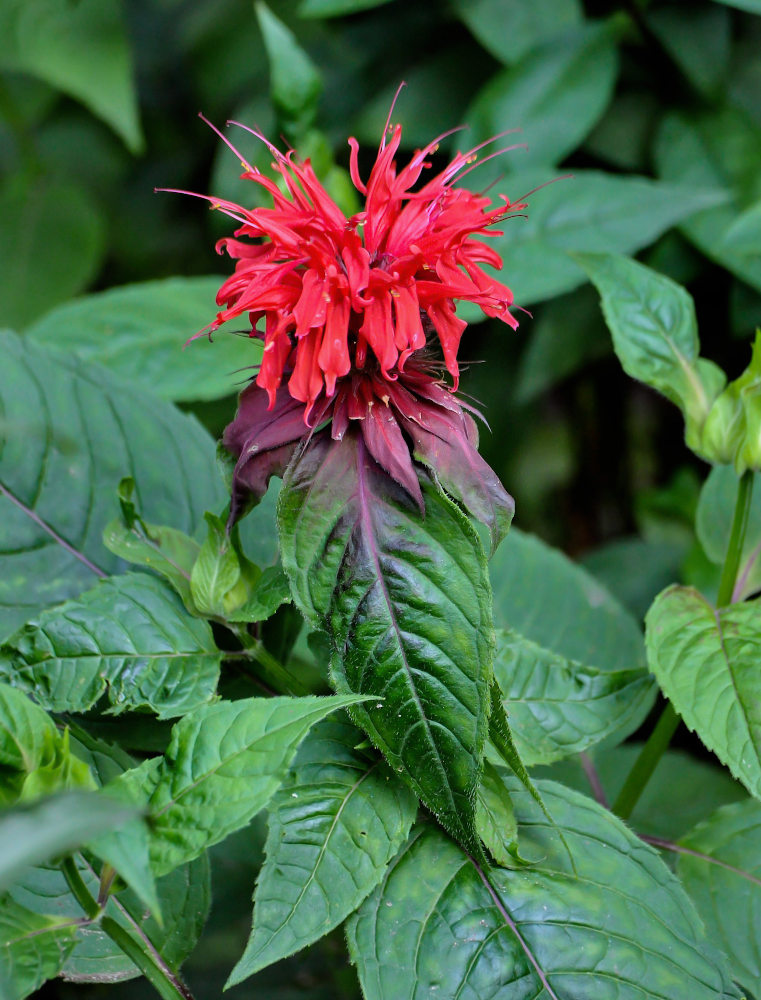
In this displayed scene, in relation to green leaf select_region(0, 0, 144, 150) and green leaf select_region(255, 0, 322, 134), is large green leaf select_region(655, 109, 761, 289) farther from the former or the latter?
green leaf select_region(0, 0, 144, 150)

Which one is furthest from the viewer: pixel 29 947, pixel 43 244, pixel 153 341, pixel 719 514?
pixel 43 244

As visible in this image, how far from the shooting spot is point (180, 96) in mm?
1434

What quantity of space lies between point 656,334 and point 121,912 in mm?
516

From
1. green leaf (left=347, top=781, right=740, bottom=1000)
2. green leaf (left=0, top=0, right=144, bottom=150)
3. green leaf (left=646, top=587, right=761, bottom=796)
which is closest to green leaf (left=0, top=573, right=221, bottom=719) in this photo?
green leaf (left=347, top=781, right=740, bottom=1000)

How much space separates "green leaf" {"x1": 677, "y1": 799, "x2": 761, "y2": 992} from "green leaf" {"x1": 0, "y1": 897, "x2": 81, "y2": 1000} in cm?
41

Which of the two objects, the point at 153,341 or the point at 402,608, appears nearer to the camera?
Result: the point at 402,608

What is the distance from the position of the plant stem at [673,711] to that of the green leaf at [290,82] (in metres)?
0.65

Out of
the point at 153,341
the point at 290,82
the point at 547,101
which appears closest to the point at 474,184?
the point at 547,101

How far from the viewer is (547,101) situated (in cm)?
111

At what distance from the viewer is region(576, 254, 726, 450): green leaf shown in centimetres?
63

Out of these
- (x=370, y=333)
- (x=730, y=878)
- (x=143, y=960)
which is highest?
(x=370, y=333)

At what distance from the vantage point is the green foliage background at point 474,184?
0.99 meters

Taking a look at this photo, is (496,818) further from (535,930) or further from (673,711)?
(673,711)

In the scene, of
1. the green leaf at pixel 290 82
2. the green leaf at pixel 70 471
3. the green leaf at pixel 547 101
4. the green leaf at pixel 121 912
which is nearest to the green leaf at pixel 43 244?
the green leaf at pixel 290 82
